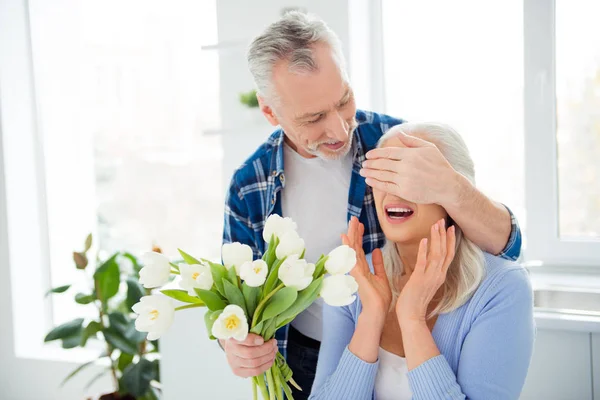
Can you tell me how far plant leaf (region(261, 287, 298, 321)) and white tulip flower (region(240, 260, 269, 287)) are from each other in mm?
52

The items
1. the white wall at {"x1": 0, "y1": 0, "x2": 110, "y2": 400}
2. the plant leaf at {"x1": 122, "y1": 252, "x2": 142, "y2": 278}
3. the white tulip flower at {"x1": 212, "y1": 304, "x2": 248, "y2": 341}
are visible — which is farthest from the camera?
the white wall at {"x1": 0, "y1": 0, "x2": 110, "y2": 400}

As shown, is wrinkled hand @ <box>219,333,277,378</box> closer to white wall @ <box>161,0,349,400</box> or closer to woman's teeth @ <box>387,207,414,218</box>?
woman's teeth @ <box>387,207,414,218</box>

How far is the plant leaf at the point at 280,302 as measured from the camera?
3.53 ft

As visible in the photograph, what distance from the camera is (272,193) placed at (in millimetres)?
1779

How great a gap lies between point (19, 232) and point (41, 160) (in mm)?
414

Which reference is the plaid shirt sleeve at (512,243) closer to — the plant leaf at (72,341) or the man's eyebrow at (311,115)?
the man's eyebrow at (311,115)

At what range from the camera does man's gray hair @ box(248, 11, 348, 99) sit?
1.55 meters

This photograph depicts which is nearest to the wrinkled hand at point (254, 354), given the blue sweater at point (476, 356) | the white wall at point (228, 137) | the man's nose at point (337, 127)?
the blue sweater at point (476, 356)

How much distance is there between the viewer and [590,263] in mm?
2525

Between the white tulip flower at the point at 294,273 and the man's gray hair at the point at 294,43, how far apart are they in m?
0.64

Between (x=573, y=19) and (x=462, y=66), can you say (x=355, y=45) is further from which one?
(x=573, y=19)

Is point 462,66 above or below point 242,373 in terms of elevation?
above

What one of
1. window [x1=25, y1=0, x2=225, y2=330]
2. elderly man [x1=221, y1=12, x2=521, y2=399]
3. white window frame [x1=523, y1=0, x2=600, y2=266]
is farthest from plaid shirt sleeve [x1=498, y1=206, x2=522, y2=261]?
window [x1=25, y1=0, x2=225, y2=330]

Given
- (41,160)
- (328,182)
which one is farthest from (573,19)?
(41,160)
